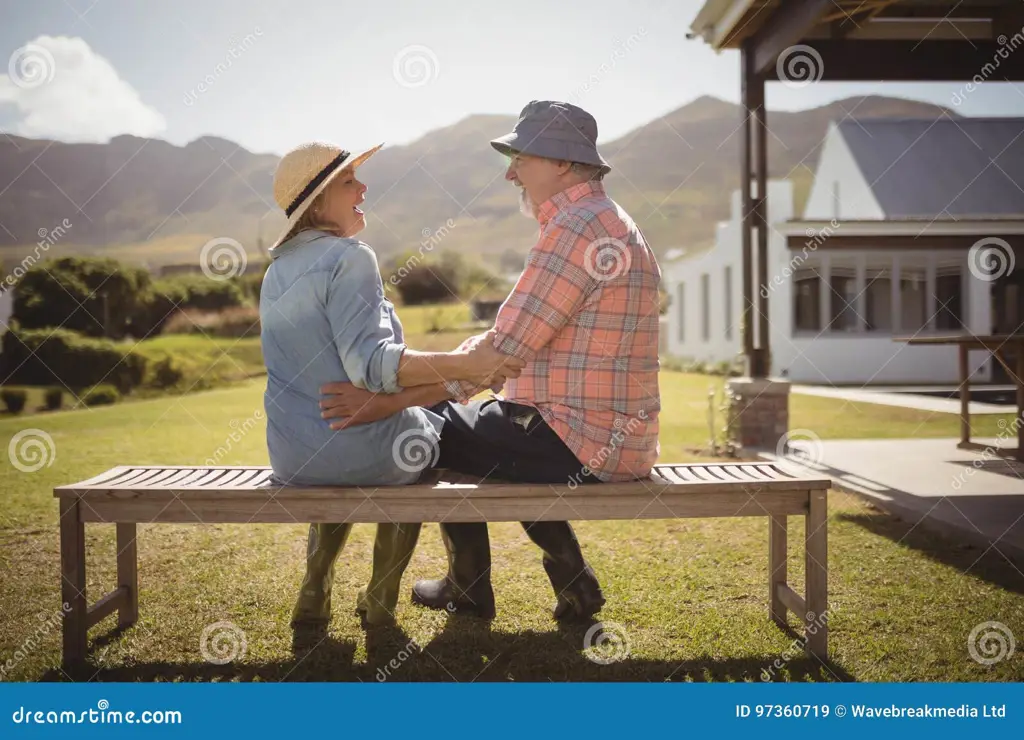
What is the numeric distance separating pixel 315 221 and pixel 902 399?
38.0ft

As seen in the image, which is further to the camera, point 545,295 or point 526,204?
point 526,204

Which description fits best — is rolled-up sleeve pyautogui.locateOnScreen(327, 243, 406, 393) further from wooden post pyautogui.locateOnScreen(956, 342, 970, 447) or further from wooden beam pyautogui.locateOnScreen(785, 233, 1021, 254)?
wooden beam pyautogui.locateOnScreen(785, 233, 1021, 254)

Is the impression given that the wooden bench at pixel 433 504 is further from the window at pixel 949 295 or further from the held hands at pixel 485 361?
the window at pixel 949 295

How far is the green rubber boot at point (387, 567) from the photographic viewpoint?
10.7 ft

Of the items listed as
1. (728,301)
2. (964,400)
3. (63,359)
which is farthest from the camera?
(728,301)

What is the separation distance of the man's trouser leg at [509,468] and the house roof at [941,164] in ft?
51.8

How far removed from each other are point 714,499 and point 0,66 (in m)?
4.48

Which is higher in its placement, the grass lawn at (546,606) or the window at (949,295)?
the window at (949,295)

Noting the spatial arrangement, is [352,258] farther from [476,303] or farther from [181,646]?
[476,303]

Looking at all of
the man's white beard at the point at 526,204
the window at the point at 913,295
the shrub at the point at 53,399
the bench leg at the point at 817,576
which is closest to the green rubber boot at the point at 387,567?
the man's white beard at the point at 526,204

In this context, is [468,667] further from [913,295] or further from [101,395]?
[913,295]

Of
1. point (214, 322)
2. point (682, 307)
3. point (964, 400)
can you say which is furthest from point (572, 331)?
point (214, 322)

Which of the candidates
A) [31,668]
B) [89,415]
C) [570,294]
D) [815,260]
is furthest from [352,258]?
[815,260]

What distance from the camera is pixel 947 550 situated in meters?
4.41
